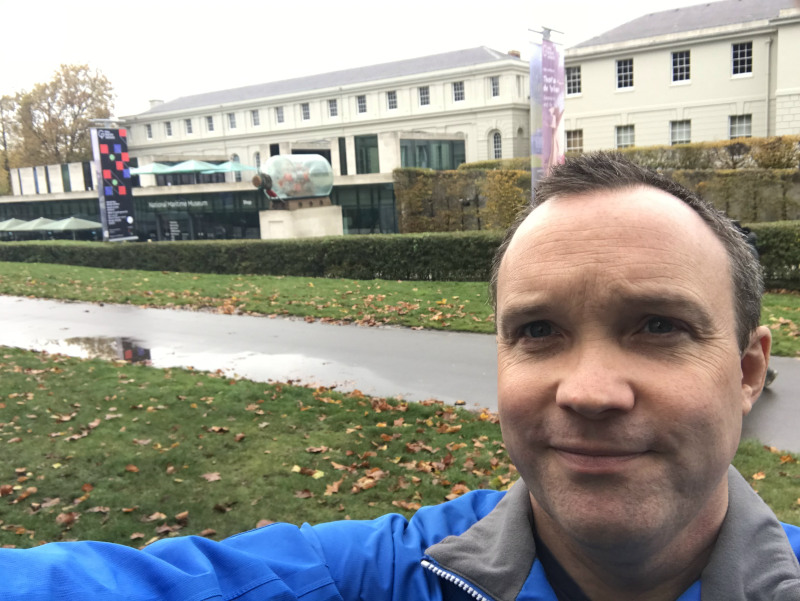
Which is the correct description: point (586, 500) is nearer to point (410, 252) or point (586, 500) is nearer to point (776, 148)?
point (410, 252)

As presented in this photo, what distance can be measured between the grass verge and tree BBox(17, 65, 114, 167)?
7135 cm

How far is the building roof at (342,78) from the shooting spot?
2564 inches

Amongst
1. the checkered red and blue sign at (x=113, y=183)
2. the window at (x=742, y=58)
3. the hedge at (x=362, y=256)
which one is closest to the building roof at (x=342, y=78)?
the window at (x=742, y=58)

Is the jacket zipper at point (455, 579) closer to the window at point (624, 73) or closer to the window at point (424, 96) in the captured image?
the window at point (624, 73)

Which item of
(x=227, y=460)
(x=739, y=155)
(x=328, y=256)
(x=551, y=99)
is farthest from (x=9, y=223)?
(x=227, y=460)

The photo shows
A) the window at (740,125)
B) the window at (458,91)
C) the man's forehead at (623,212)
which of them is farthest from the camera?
the window at (458,91)

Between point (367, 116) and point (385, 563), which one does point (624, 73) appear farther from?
point (385, 563)

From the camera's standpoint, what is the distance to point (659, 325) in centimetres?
114

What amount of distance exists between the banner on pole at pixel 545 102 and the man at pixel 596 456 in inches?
479

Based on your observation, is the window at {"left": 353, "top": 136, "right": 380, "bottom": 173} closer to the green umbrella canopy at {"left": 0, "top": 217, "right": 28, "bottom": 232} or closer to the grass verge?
the green umbrella canopy at {"left": 0, "top": 217, "right": 28, "bottom": 232}

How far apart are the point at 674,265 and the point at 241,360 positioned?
9.93m

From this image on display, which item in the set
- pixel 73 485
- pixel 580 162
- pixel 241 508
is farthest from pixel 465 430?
pixel 580 162

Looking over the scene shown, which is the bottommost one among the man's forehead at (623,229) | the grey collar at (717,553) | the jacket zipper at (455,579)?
the jacket zipper at (455,579)

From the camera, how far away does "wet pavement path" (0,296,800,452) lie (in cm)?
823
